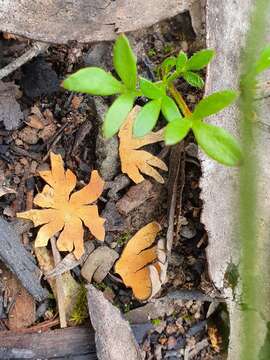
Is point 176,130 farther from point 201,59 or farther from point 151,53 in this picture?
point 151,53

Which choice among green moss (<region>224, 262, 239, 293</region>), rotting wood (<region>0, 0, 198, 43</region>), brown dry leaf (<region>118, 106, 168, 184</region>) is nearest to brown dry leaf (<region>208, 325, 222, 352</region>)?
green moss (<region>224, 262, 239, 293</region>)

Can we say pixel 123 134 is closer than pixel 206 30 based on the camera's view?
No

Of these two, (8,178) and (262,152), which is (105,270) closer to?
(8,178)

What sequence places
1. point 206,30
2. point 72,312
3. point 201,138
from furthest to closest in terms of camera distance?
point 72,312
point 206,30
point 201,138

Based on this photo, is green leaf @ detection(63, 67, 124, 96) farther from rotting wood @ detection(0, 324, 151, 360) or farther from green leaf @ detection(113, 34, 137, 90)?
rotting wood @ detection(0, 324, 151, 360)

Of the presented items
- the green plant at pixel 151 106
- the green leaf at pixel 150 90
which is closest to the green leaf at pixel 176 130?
the green plant at pixel 151 106

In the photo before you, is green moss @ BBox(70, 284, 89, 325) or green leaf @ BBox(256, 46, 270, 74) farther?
green moss @ BBox(70, 284, 89, 325)

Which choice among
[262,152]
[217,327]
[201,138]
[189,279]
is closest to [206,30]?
[262,152]
